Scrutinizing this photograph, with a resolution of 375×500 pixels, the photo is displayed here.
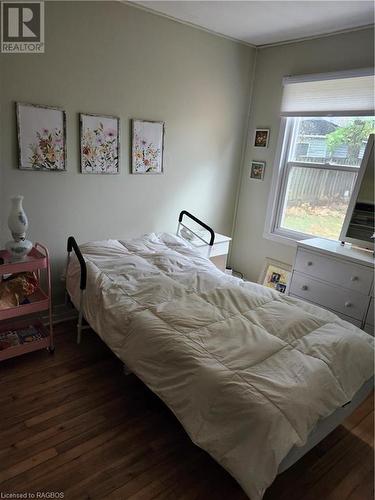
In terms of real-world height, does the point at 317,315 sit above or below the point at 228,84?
below

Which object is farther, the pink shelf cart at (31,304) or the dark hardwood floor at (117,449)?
the pink shelf cart at (31,304)

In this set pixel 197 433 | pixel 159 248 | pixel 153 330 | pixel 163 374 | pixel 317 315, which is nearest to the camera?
pixel 197 433

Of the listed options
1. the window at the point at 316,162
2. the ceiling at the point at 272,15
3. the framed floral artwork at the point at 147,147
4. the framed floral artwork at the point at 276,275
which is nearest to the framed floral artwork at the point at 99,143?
the framed floral artwork at the point at 147,147

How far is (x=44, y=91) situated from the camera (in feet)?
7.47

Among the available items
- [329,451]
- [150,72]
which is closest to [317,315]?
[329,451]

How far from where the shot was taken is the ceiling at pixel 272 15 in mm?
2311

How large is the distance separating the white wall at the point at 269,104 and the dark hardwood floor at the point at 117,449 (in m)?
1.89

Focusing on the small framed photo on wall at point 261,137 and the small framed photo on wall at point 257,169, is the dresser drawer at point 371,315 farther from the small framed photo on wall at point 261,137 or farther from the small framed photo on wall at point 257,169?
the small framed photo on wall at point 261,137

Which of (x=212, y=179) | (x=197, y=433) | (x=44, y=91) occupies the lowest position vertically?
(x=197, y=433)

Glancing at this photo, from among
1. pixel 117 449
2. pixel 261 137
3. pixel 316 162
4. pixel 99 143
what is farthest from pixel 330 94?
pixel 117 449

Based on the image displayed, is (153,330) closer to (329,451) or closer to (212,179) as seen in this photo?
(329,451)

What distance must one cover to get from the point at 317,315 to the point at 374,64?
2.05m

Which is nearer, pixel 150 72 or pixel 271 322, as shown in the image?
pixel 271 322

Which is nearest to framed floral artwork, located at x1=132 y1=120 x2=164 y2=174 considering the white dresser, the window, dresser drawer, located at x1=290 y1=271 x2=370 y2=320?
the window
